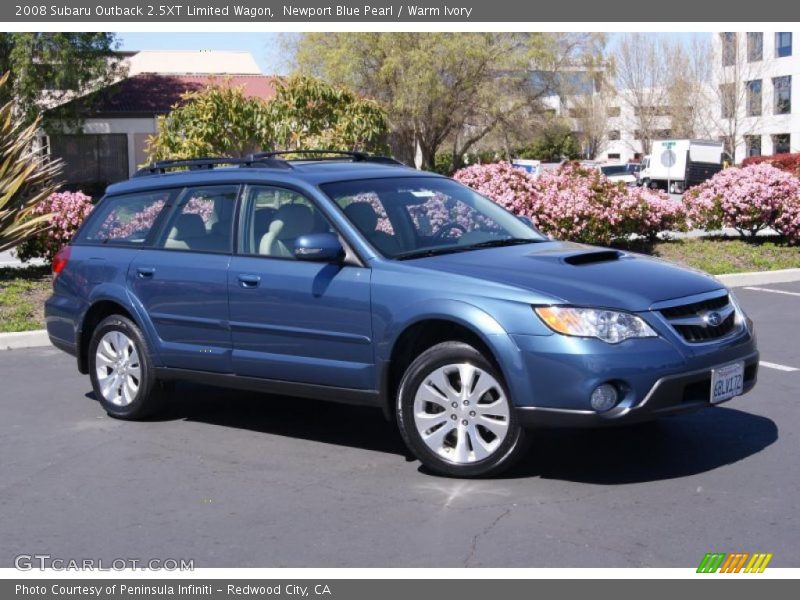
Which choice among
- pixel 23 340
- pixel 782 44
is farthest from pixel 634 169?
pixel 23 340

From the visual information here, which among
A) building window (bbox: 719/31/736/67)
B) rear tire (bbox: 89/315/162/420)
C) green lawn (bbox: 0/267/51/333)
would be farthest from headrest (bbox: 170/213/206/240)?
building window (bbox: 719/31/736/67)

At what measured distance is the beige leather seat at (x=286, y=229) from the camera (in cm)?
709

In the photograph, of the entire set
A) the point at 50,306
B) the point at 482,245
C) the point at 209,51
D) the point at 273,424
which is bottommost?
the point at 273,424

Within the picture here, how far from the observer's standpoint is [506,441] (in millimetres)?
6074

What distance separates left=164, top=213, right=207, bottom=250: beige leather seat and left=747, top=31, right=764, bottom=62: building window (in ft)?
193

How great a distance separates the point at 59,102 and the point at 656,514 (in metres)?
39.8

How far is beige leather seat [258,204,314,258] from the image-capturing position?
279 inches

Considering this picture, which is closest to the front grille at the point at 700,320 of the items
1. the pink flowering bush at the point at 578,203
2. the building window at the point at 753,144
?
the pink flowering bush at the point at 578,203

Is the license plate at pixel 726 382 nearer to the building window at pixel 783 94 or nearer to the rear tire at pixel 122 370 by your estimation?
the rear tire at pixel 122 370

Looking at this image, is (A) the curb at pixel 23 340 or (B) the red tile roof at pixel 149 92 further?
(B) the red tile roof at pixel 149 92

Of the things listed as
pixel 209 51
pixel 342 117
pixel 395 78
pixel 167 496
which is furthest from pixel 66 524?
pixel 209 51

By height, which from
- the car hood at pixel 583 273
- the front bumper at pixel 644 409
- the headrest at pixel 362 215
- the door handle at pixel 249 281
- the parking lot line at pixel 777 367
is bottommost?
the parking lot line at pixel 777 367

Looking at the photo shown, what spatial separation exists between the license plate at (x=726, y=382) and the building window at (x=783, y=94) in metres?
60.6
